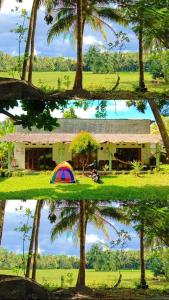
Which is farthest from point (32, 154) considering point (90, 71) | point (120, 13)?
point (120, 13)

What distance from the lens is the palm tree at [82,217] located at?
5770 millimetres

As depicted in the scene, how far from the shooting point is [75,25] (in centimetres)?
905

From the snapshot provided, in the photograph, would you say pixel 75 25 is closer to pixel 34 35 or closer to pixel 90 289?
pixel 34 35

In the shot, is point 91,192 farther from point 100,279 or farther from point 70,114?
point 100,279

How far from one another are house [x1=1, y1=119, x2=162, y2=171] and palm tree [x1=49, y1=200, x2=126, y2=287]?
11.0 feet

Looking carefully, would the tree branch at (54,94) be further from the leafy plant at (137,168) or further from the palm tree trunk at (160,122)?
the leafy plant at (137,168)

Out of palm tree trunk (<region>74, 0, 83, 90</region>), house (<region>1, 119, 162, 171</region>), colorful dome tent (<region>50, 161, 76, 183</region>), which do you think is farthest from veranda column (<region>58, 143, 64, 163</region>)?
palm tree trunk (<region>74, 0, 83, 90</region>)

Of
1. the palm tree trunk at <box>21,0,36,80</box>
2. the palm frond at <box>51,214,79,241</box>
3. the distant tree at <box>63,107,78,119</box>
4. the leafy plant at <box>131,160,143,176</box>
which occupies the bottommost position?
the palm frond at <box>51,214,79,241</box>

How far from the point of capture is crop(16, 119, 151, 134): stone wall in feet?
31.1

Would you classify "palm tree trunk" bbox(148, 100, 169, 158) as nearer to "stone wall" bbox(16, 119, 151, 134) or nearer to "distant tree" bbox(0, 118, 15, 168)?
"stone wall" bbox(16, 119, 151, 134)

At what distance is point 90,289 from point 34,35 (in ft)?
12.7

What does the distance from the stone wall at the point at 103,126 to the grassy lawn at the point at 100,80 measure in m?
0.69

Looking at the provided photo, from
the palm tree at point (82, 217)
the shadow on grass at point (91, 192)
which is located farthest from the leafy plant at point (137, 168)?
the palm tree at point (82, 217)

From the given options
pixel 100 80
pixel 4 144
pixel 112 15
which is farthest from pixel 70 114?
pixel 4 144
